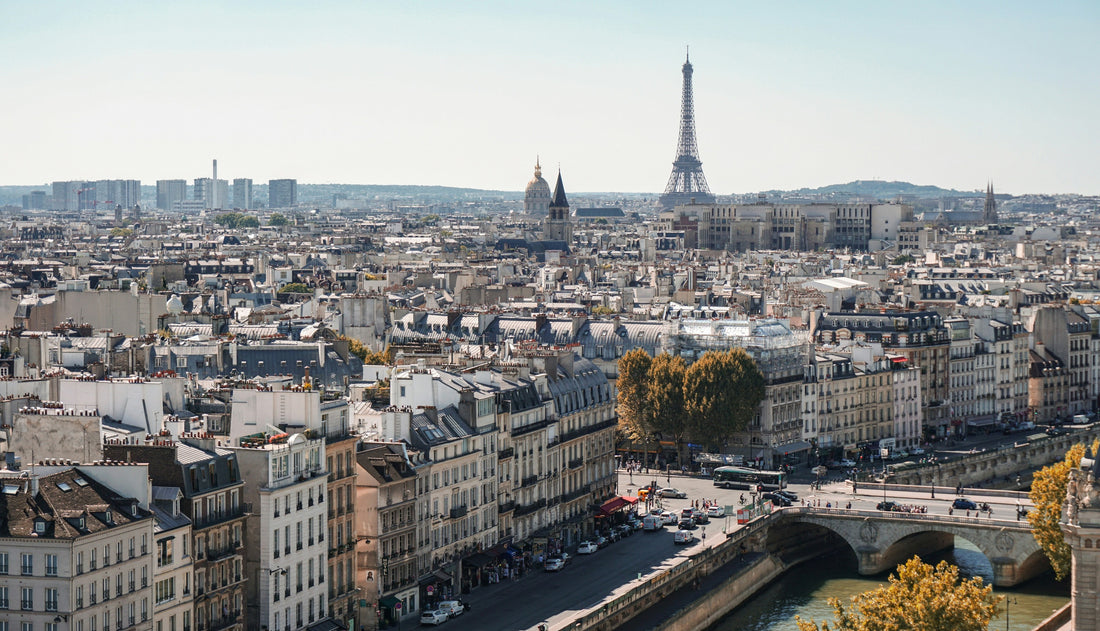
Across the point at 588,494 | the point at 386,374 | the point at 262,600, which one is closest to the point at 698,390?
the point at 588,494

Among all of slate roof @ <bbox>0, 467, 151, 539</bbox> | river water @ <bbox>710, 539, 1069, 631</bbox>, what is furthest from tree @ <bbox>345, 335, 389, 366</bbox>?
slate roof @ <bbox>0, 467, 151, 539</bbox>

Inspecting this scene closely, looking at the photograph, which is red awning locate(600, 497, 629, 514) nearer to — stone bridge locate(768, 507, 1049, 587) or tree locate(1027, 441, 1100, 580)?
stone bridge locate(768, 507, 1049, 587)

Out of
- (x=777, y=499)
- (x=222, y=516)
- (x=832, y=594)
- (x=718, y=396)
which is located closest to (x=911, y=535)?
(x=777, y=499)

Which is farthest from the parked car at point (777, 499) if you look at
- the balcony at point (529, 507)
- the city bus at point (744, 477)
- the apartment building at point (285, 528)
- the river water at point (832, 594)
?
the apartment building at point (285, 528)

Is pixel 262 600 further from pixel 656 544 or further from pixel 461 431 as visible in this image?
pixel 656 544

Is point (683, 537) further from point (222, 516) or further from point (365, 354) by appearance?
point (222, 516)

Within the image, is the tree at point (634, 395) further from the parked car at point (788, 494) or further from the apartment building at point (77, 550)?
the apartment building at point (77, 550)
